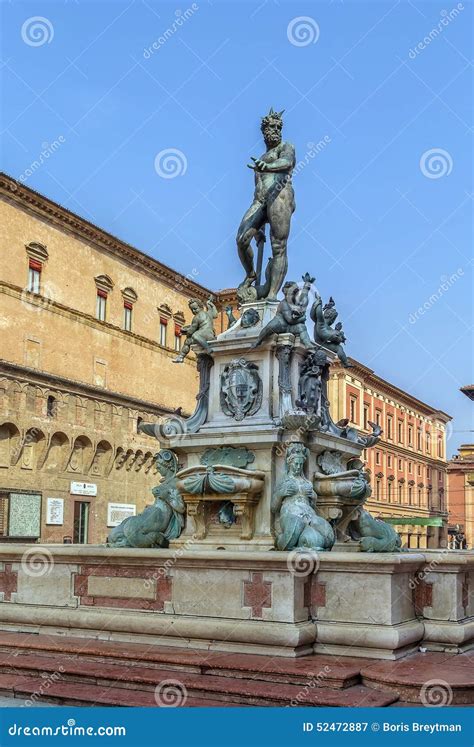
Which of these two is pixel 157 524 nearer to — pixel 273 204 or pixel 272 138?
pixel 273 204

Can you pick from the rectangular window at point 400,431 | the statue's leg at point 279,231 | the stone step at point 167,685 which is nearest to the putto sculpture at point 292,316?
the statue's leg at point 279,231

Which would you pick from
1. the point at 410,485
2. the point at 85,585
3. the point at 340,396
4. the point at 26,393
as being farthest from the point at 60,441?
the point at 410,485

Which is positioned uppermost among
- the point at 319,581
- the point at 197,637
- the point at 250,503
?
the point at 250,503

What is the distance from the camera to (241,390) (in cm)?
1077

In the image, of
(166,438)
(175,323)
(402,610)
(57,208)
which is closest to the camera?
(402,610)

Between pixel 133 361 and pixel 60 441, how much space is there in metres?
8.64

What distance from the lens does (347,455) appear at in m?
11.3

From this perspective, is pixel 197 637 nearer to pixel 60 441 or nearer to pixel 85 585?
pixel 85 585

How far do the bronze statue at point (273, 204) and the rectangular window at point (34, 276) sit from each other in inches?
1054

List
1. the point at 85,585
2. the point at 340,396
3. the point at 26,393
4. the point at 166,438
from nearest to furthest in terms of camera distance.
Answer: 1. the point at 85,585
2. the point at 166,438
3. the point at 26,393
4. the point at 340,396

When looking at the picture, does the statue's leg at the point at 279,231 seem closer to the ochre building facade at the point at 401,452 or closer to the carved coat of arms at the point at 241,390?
the carved coat of arms at the point at 241,390

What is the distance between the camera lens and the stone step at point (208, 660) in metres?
6.88

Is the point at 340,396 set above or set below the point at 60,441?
above

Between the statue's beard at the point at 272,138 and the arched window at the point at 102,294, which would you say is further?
the arched window at the point at 102,294
